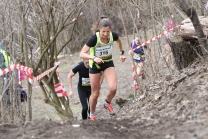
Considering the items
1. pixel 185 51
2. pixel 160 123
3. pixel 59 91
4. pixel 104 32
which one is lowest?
pixel 160 123

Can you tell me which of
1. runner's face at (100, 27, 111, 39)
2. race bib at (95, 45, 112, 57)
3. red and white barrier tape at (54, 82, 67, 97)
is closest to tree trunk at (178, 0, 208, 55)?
runner's face at (100, 27, 111, 39)

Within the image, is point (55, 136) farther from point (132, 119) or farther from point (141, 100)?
point (141, 100)

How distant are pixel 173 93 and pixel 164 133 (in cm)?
169

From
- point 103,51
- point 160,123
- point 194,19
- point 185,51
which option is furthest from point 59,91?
point 160,123

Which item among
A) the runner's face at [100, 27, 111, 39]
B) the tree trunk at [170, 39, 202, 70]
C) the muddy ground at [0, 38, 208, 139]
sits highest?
the runner's face at [100, 27, 111, 39]

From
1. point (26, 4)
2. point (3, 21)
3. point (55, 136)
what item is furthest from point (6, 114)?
point (55, 136)

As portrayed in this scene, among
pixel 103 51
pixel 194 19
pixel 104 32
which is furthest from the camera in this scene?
pixel 103 51

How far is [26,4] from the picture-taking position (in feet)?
22.8

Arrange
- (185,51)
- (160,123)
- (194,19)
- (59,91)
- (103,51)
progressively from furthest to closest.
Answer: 1. (59,91)
2. (185,51)
3. (103,51)
4. (194,19)
5. (160,123)

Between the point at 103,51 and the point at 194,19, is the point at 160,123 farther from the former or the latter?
the point at 103,51

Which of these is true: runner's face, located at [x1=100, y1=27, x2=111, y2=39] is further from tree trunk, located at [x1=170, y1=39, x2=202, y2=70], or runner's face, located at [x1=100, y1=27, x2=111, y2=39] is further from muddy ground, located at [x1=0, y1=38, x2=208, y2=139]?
tree trunk, located at [x1=170, y1=39, x2=202, y2=70]

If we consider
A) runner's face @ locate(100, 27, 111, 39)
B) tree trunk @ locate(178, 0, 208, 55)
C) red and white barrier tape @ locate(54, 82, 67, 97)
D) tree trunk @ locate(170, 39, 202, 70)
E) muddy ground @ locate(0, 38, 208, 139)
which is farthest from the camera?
red and white barrier tape @ locate(54, 82, 67, 97)

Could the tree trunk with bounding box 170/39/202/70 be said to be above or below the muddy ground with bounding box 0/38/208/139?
above

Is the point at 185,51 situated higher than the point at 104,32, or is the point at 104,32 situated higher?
the point at 104,32
